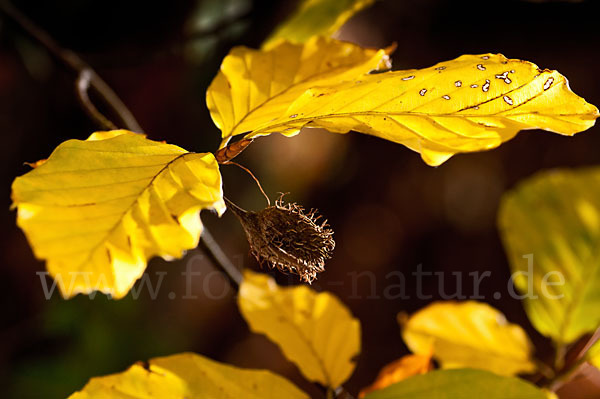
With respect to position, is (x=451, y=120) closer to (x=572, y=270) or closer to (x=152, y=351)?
(x=572, y=270)

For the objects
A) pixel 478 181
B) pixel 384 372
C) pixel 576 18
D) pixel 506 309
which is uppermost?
pixel 384 372

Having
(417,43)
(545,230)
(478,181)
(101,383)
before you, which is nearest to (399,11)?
(417,43)

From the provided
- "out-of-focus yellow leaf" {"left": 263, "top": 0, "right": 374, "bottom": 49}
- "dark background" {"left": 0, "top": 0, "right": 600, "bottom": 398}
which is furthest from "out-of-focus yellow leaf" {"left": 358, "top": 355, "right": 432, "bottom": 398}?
"dark background" {"left": 0, "top": 0, "right": 600, "bottom": 398}

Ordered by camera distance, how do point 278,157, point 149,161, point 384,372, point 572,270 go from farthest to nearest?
point 278,157
point 572,270
point 384,372
point 149,161

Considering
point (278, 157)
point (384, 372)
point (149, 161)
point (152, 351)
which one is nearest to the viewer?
point (149, 161)

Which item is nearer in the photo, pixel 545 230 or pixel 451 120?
pixel 451 120

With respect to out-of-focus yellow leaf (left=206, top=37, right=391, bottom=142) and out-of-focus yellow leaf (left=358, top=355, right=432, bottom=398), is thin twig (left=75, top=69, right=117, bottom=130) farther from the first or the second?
out-of-focus yellow leaf (left=358, top=355, right=432, bottom=398)
